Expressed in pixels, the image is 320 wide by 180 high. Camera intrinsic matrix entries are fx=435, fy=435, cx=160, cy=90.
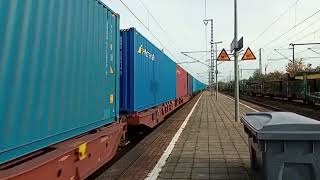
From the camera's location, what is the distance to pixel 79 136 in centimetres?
695

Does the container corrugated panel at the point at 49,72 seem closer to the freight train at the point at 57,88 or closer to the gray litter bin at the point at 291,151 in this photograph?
the freight train at the point at 57,88

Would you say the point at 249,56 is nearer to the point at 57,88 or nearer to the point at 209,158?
the point at 209,158

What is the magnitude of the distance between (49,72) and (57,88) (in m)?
0.34

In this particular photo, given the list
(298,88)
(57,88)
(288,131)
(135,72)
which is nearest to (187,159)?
(135,72)

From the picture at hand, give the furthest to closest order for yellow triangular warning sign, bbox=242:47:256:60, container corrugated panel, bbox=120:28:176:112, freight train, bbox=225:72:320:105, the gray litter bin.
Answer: freight train, bbox=225:72:320:105 → yellow triangular warning sign, bbox=242:47:256:60 → container corrugated panel, bbox=120:28:176:112 → the gray litter bin

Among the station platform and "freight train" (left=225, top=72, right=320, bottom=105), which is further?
"freight train" (left=225, top=72, right=320, bottom=105)

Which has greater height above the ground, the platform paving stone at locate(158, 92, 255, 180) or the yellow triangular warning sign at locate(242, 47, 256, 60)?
the yellow triangular warning sign at locate(242, 47, 256, 60)

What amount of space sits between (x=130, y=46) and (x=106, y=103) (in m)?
3.58

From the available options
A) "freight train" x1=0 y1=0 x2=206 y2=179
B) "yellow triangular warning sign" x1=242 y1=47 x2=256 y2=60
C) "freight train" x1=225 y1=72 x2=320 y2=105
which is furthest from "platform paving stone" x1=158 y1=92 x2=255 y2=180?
"freight train" x1=225 y1=72 x2=320 y2=105

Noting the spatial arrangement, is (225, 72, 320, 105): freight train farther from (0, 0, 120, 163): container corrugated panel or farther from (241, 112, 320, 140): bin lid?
(241, 112, 320, 140): bin lid

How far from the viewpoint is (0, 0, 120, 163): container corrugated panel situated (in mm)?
4391

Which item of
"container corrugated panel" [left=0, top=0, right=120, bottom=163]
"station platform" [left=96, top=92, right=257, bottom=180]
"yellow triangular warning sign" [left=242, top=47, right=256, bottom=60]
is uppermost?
"yellow triangular warning sign" [left=242, top=47, right=256, bottom=60]

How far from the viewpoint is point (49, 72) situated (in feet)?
17.7

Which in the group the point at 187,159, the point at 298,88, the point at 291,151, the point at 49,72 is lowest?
the point at 187,159
